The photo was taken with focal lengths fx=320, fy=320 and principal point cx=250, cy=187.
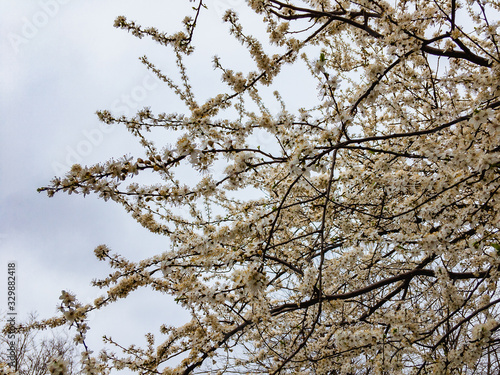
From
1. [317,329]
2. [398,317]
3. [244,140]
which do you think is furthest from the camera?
[317,329]

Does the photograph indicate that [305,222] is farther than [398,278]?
Yes

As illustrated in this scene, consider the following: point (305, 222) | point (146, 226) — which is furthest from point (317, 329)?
point (146, 226)

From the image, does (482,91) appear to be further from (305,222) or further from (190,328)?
(190,328)

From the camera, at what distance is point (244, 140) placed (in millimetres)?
2883

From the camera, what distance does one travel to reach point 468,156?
8.27ft

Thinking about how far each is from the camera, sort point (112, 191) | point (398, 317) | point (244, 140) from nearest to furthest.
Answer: point (112, 191) → point (244, 140) → point (398, 317)

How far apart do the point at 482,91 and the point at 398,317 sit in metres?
2.33

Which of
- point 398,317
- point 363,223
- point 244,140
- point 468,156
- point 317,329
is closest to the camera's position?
point 468,156

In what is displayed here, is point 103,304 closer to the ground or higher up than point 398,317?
higher up

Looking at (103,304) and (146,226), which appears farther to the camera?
(146,226)

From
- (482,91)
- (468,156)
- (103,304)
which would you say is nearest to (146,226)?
(103,304)

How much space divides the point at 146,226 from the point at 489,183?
3122mm

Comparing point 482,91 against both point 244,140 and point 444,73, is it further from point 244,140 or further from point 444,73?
point 244,140

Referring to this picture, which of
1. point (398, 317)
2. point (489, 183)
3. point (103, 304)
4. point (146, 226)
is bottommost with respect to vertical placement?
point (398, 317)
